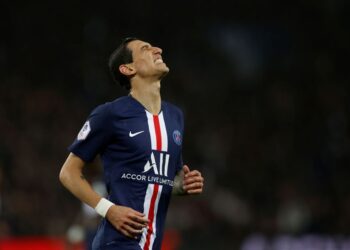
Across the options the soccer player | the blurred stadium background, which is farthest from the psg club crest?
the blurred stadium background

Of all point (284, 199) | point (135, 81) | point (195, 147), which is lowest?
point (135, 81)

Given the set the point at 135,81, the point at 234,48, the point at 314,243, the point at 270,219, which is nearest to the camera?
the point at 135,81

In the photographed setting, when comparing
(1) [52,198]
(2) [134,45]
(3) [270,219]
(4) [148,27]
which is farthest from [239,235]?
(2) [134,45]

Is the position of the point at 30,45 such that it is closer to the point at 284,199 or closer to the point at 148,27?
the point at 148,27

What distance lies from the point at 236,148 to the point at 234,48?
3099 millimetres

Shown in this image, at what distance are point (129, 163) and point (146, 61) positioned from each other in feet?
2.10

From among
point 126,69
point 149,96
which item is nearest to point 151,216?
point 149,96

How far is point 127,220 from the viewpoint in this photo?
452 cm

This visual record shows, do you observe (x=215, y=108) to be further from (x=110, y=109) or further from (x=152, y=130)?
(x=110, y=109)

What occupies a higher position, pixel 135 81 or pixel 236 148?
pixel 236 148

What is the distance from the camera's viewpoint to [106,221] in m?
4.67

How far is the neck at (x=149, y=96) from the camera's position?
4953 mm

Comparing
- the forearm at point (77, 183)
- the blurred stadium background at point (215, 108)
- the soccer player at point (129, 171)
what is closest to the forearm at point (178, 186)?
the soccer player at point (129, 171)

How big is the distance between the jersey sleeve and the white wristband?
252 mm
